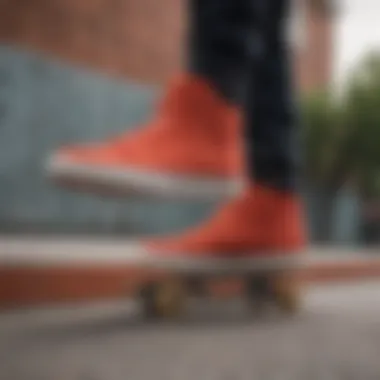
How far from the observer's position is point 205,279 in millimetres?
1369

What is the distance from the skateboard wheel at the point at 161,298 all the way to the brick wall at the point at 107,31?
44cm

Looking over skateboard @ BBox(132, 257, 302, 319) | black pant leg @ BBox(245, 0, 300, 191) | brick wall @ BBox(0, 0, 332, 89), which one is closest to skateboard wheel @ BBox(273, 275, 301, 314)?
skateboard @ BBox(132, 257, 302, 319)

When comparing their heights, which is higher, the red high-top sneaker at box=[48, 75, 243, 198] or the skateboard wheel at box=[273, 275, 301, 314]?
the red high-top sneaker at box=[48, 75, 243, 198]

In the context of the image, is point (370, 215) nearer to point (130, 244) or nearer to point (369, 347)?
point (130, 244)

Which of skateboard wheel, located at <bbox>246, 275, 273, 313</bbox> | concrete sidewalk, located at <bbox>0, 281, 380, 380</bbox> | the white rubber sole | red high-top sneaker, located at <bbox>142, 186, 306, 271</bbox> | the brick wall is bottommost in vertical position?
concrete sidewalk, located at <bbox>0, 281, 380, 380</bbox>

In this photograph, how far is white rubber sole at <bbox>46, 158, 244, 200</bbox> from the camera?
3.41ft

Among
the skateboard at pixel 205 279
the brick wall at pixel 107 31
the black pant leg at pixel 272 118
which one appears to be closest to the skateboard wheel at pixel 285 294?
the skateboard at pixel 205 279

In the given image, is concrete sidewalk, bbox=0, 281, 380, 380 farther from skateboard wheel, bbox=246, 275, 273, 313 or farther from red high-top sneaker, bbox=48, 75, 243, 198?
red high-top sneaker, bbox=48, 75, 243, 198

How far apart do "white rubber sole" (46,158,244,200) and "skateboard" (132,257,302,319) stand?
11cm

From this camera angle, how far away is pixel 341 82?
3.81m

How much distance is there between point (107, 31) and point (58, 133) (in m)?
0.33

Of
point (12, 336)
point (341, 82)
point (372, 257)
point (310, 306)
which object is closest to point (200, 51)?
point (12, 336)

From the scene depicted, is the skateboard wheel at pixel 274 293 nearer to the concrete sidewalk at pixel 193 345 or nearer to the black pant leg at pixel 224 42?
the concrete sidewalk at pixel 193 345

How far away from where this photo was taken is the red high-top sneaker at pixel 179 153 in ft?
3.49
